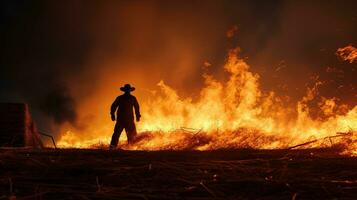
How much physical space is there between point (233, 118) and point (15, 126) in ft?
24.0

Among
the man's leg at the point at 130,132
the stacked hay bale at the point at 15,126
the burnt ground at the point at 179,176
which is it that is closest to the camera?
the burnt ground at the point at 179,176

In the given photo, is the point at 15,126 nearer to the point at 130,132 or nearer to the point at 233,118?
the point at 130,132

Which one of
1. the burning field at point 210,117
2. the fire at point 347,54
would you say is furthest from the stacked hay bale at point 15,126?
the fire at point 347,54

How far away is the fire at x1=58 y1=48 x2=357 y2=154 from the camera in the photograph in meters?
13.2

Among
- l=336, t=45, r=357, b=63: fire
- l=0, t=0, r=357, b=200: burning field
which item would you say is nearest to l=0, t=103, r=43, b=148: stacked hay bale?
l=0, t=0, r=357, b=200: burning field

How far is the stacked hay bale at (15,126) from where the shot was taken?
13125 millimetres

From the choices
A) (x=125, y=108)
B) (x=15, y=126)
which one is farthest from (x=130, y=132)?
(x=15, y=126)

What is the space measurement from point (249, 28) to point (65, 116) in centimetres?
1311

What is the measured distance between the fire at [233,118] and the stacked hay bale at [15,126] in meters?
3.38

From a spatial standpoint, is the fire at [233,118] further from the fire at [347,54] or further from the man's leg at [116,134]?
the fire at [347,54]

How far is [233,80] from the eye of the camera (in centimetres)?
2066

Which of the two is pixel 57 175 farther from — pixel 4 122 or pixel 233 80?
pixel 233 80

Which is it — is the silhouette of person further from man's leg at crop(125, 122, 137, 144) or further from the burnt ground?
the burnt ground

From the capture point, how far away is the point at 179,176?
19.7ft
